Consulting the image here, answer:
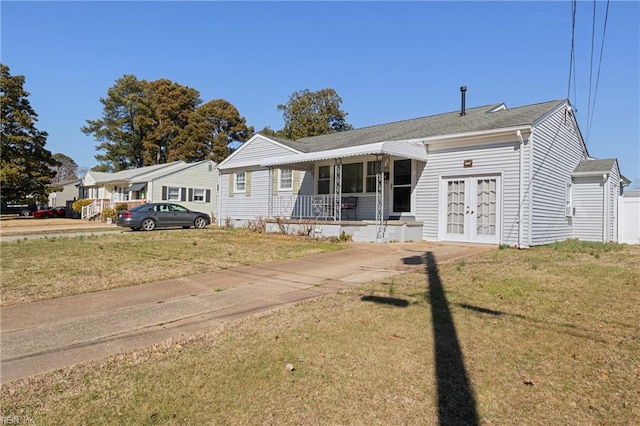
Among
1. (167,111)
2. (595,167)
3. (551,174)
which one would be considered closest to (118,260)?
(551,174)

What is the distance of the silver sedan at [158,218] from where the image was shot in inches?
770

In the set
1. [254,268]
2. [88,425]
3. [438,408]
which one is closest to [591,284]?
[438,408]

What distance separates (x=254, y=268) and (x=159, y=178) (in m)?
26.3

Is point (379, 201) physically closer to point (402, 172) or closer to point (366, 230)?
point (402, 172)

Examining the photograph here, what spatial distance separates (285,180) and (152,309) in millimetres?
13591

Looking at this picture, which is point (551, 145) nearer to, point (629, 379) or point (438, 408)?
point (629, 379)

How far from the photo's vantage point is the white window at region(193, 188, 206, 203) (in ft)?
112

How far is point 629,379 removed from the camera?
10.6ft

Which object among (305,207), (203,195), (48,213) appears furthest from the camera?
(48,213)

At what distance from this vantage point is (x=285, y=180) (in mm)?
18875

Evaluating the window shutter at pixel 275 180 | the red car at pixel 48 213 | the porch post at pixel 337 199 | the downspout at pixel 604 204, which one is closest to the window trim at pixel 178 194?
the red car at pixel 48 213

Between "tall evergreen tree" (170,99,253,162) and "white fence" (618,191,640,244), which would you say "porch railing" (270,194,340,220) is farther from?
"tall evergreen tree" (170,99,253,162)

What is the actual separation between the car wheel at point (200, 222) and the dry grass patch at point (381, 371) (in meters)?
17.1

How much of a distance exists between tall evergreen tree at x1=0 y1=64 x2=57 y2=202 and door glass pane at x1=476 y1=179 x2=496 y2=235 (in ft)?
117
